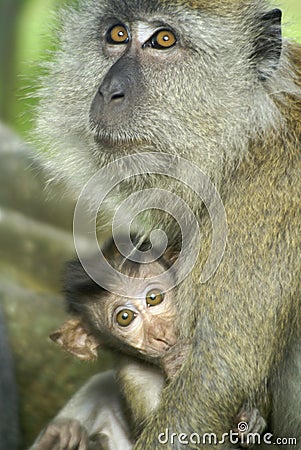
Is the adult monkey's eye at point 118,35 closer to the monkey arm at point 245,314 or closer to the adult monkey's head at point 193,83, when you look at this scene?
the adult monkey's head at point 193,83

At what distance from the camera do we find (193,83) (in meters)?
4.87

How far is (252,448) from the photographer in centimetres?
494

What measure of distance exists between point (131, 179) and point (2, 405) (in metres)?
2.94

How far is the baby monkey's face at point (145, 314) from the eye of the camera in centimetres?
512

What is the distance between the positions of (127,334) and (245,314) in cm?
93

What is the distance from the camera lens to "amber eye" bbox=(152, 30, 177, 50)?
4.89 metres

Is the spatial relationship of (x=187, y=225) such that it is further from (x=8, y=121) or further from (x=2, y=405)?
(x=8, y=121)

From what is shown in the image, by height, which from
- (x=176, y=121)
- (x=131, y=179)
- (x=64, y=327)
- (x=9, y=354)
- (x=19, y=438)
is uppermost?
(x=176, y=121)

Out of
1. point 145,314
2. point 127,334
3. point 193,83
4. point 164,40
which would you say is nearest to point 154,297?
point 145,314

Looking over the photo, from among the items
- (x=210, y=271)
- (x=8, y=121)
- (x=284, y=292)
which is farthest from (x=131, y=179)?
(x=8, y=121)
